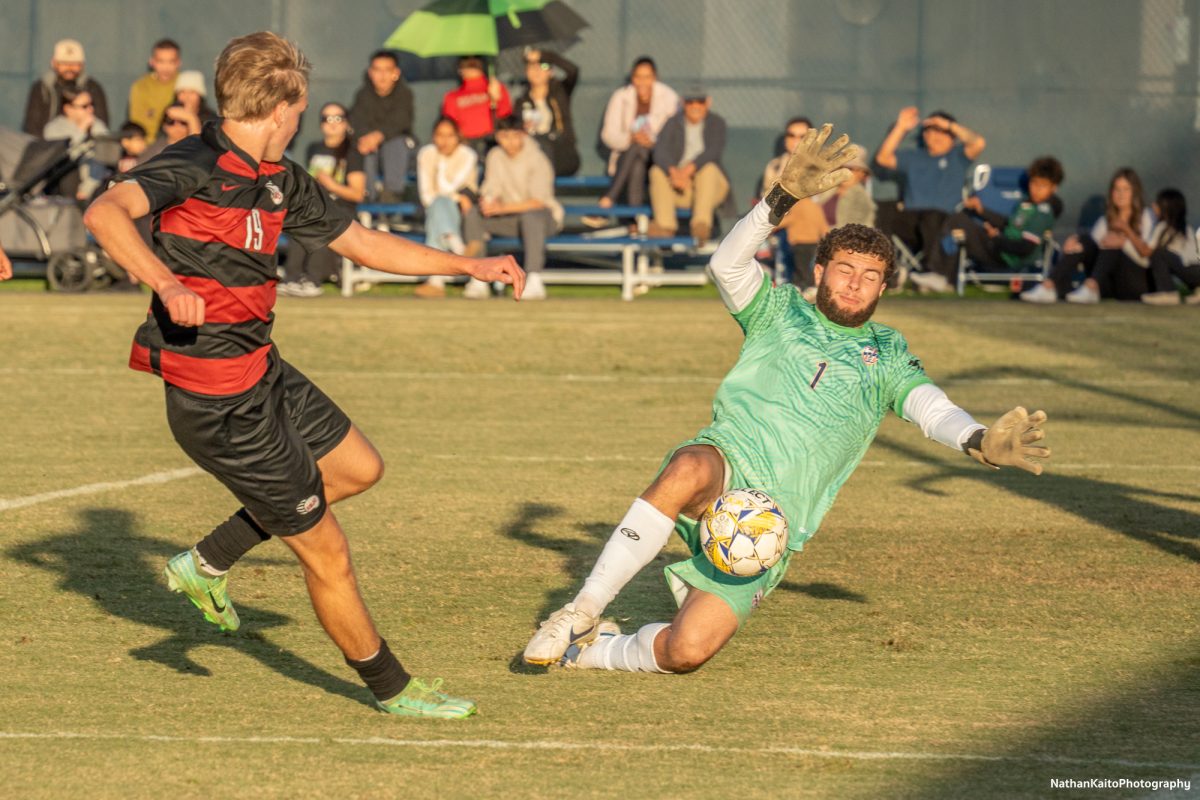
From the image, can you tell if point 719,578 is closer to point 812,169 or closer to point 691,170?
point 812,169

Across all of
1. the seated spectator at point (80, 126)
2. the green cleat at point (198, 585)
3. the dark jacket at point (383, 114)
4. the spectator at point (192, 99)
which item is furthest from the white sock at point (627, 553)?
the seated spectator at point (80, 126)

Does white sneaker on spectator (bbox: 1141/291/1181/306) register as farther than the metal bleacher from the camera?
No

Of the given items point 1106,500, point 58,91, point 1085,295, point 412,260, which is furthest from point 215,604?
point 58,91

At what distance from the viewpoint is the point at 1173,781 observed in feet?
15.8

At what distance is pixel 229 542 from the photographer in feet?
19.3

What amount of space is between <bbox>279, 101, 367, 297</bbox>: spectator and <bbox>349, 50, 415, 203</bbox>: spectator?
21 cm

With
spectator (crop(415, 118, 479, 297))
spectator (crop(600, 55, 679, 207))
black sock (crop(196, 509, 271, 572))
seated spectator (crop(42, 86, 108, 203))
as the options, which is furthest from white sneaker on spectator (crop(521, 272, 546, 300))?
black sock (crop(196, 509, 271, 572))

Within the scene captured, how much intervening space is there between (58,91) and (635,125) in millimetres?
6666

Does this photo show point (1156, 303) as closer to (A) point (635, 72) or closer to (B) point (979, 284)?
(B) point (979, 284)

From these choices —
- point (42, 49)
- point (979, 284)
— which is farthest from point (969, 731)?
point (42, 49)

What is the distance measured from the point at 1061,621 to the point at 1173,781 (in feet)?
6.70

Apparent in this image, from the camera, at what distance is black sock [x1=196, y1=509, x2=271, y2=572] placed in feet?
19.3

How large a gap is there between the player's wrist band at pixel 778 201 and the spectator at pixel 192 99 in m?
14.2

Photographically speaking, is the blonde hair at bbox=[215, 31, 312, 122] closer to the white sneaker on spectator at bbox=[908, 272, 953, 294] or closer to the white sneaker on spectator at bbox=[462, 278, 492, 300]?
the white sneaker on spectator at bbox=[462, 278, 492, 300]
